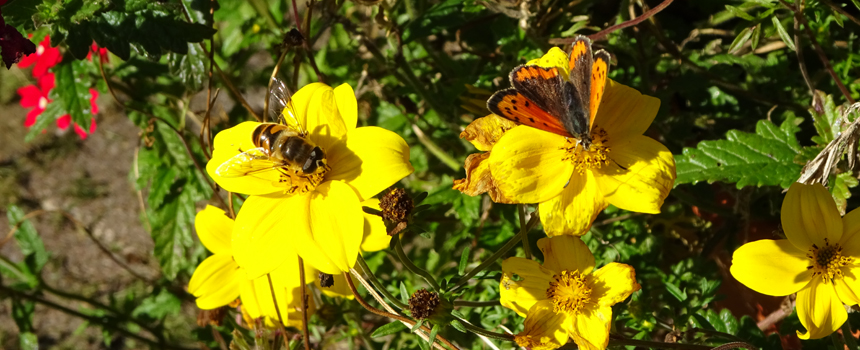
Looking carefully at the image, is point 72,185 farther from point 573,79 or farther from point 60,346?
point 573,79

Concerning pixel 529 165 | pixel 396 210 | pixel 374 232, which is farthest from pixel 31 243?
pixel 529 165

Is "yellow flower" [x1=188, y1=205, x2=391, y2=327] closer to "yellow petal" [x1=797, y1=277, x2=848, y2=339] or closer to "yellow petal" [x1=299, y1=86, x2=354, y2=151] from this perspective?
"yellow petal" [x1=299, y1=86, x2=354, y2=151]

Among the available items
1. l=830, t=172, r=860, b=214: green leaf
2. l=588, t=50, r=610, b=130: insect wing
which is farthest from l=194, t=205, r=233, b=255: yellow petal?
l=830, t=172, r=860, b=214: green leaf

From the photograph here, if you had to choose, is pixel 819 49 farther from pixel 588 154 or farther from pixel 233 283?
pixel 233 283

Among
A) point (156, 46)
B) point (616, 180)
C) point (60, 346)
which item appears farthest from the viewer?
point (60, 346)

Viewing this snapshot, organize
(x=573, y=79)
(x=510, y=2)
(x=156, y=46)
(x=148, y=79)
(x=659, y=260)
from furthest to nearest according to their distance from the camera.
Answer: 1. (x=148, y=79)
2. (x=510, y=2)
3. (x=659, y=260)
4. (x=156, y=46)
5. (x=573, y=79)

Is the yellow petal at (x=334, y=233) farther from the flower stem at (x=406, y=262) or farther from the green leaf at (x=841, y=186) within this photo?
the green leaf at (x=841, y=186)

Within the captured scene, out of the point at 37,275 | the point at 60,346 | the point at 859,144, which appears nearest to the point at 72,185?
the point at 60,346
